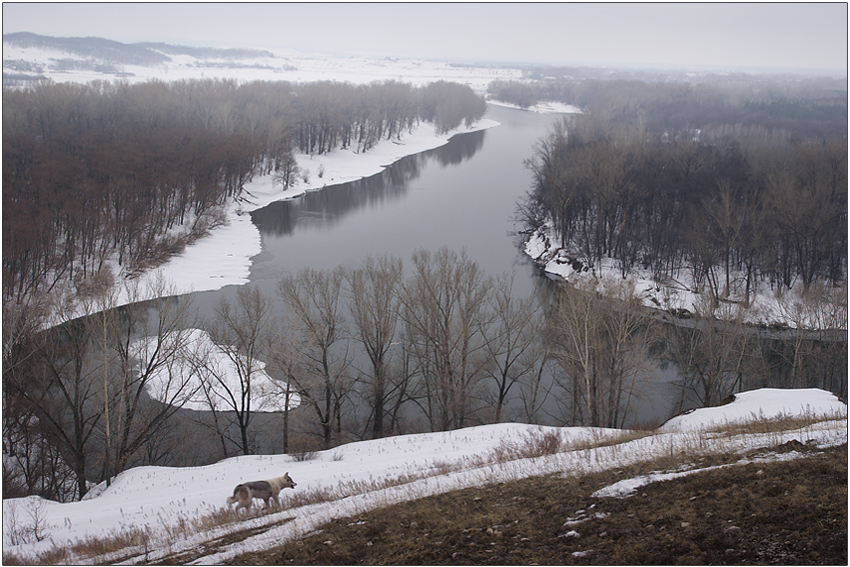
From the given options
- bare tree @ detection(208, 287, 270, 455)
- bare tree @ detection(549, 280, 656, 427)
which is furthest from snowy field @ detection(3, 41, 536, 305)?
bare tree @ detection(549, 280, 656, 427)

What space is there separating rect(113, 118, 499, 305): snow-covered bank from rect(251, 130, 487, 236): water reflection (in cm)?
92

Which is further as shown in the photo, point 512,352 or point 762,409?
point 512,352

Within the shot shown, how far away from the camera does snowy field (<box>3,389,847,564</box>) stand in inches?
252

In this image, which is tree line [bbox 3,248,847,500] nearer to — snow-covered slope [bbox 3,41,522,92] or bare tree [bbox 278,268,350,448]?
bare tree [bbox 278,268,350,448]

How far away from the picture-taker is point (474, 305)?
16312mm

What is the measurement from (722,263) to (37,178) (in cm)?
3088

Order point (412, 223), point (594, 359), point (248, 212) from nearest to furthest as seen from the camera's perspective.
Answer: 1. point (594, 359)
2. point (412, 223)
3. point (248, 212)

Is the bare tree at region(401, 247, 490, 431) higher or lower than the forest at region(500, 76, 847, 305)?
lower

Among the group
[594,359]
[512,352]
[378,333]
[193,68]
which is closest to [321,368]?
[378,333]

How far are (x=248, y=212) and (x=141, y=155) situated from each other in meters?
7.00

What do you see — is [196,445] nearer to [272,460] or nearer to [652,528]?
[272,460]

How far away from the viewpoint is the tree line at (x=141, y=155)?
964 inches

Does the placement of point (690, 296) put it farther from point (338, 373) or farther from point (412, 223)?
point (338, 373)

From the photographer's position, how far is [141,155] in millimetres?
32625
